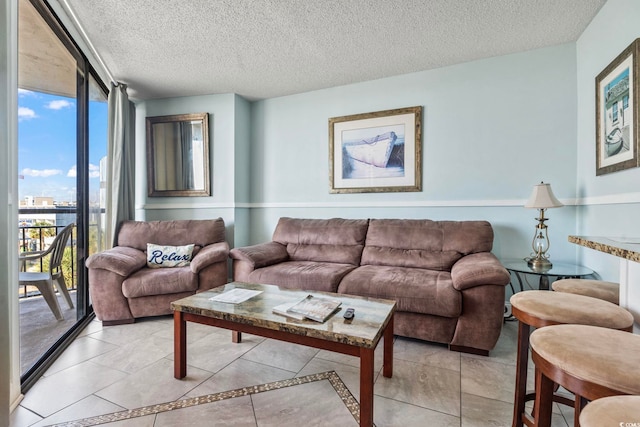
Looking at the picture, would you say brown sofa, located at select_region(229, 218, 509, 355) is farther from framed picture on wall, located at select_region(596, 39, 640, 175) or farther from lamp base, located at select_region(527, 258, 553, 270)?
framed picture on wall, located at select_region(596, 39, 640, 175)

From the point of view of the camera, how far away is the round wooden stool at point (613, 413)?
0.53 m

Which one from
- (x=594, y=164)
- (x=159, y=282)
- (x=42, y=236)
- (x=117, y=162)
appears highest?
(x=117, y=162)

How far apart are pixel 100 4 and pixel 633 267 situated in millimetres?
3379

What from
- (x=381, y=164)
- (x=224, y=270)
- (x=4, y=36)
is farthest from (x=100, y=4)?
(x=381, y=164)

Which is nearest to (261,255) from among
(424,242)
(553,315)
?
(424,242)

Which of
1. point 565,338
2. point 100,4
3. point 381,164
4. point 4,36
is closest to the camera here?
point 565,338

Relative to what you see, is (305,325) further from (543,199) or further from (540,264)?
(543,199)

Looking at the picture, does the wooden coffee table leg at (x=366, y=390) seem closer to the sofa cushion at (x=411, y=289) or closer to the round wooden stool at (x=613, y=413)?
the round wooden stool at (x=613, y=413)

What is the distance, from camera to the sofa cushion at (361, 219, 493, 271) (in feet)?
8.53

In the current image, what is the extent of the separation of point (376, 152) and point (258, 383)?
99.1 inches

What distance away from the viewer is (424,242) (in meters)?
2.77

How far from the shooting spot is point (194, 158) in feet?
12.3

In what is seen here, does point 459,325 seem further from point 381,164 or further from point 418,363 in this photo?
point 381,164

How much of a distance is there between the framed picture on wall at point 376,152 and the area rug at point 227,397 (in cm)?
209
